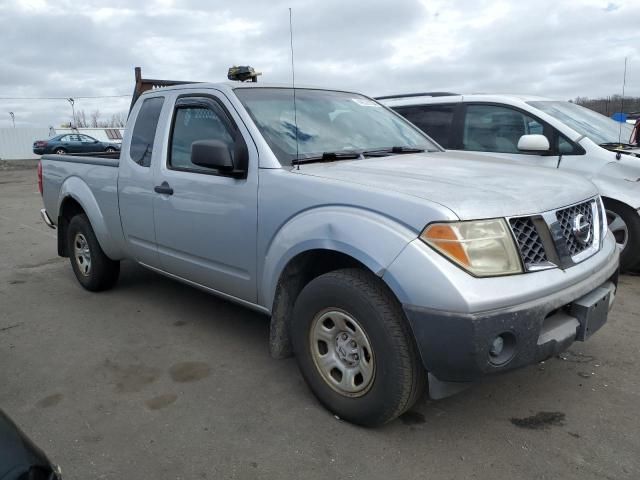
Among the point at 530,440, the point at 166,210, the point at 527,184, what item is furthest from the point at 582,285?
the point at 166,210

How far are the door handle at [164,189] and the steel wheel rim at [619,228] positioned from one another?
407 cm

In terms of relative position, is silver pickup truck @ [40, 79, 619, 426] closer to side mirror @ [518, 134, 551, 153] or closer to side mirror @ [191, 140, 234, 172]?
side mirror @ [191, 140, 234, 172]

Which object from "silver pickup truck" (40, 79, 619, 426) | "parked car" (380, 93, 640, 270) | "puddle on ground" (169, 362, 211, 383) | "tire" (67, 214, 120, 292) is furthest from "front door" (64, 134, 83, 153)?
"puddle on ground" (169, 362, 211, 383)

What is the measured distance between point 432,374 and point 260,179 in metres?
1.46

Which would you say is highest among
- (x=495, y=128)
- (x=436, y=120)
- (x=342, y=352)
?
(x=436, y=120)

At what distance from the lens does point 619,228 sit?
16.7 ft

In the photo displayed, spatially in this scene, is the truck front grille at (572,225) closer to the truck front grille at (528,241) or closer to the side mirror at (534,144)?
the truck front grille at (528,241)

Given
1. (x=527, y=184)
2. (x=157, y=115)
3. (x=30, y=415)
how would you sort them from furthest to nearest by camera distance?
1. (x=157, y=115)
2. (x=30, y=415)
3. (x=527, y=184)

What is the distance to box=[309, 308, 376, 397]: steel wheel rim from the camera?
2.60 metres

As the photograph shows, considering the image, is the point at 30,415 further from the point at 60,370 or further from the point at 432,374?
the point at 432,374

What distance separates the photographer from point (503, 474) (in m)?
2.35

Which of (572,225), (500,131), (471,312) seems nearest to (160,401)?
(471,312)

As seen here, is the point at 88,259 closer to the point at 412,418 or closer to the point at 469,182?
the point at 412,418

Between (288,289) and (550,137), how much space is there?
3.62 meters
